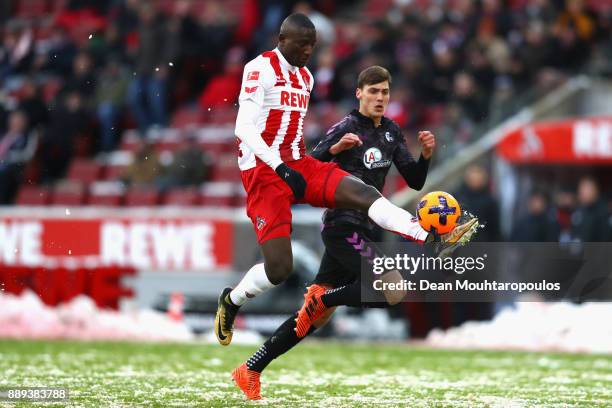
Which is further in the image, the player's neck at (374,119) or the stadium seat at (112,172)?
the stadium seat at (112,172)

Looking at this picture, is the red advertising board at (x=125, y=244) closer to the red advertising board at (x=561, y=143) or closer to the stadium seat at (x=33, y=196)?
the stadium seat at (x=33, y=196)

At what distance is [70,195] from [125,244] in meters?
2.40

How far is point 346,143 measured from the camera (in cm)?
795

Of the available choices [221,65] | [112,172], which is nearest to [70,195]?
[112,172]

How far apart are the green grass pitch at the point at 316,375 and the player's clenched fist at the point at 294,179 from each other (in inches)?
54.3

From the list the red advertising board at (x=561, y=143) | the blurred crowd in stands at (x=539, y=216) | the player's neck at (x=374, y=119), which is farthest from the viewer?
the red advertising board at (x=561, y=143)

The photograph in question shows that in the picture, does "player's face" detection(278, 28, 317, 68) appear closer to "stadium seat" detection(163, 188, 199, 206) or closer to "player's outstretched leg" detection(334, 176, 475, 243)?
"player's outstretched leg" detection(334, 176, 475, 243)

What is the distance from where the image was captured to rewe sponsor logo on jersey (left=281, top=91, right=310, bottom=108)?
26.3ft

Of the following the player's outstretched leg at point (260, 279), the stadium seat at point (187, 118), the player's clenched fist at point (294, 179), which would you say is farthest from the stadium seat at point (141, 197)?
the player's clenched fist at point (294, 179)

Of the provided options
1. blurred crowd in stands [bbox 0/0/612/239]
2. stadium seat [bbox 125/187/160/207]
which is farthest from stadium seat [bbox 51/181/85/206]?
stadium seat [bbox 125/187/160/207]

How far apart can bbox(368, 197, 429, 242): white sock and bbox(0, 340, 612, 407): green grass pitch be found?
3.70ft

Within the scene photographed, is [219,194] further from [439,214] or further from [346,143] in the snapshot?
[439,214]

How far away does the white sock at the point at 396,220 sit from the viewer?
7.49 metres

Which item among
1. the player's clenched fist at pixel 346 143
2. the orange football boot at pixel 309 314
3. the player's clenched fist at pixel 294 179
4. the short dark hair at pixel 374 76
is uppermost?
the short dark hair at pixel 374 76
